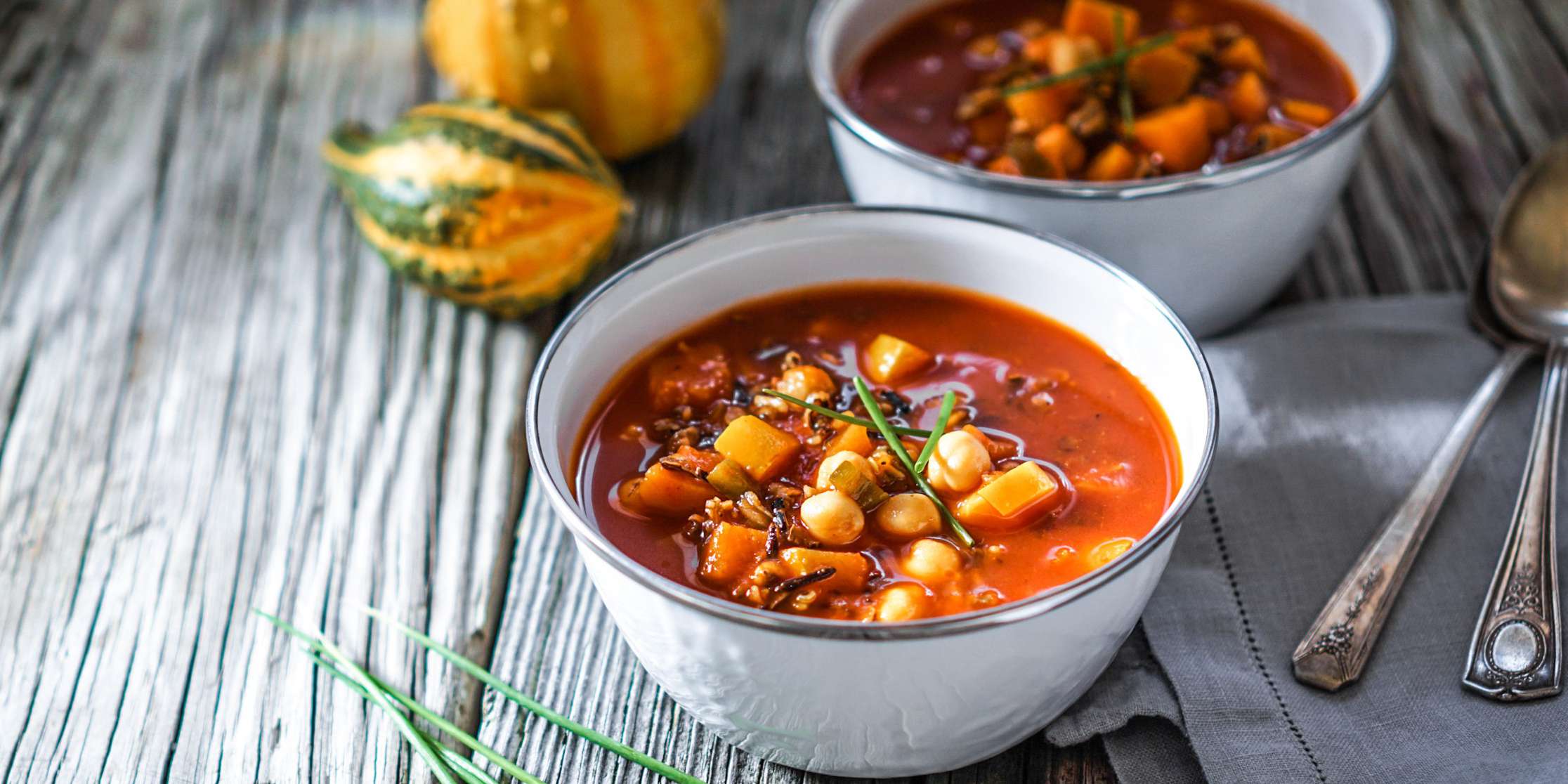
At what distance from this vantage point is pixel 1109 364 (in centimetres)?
203

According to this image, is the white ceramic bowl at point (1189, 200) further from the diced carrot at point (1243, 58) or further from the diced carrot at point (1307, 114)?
the diced carrot at point (1243, 58)

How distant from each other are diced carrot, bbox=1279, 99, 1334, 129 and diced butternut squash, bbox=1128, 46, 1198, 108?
0.20m

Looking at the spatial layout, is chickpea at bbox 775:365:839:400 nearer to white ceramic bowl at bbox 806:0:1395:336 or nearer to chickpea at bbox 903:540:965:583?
chickpea at bbox 903:540:965:583

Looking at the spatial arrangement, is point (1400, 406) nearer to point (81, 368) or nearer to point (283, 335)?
point (283, 335)

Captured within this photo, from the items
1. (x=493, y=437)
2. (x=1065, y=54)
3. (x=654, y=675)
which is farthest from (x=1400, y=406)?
(x=493, y=437)

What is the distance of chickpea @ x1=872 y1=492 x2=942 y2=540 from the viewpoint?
1.77 metres

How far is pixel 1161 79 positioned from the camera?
256cm

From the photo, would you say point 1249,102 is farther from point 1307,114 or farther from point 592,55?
point 592,55

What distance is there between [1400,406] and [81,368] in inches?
96.6

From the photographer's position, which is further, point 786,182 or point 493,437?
point 786,182

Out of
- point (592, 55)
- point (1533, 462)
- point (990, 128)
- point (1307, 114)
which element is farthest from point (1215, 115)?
point (592, 55)

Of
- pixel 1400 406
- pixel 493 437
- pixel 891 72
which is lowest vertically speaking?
pixel 493 437

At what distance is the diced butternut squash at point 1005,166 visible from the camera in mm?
2393

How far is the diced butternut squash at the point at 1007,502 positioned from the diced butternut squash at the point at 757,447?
0.83 ft
